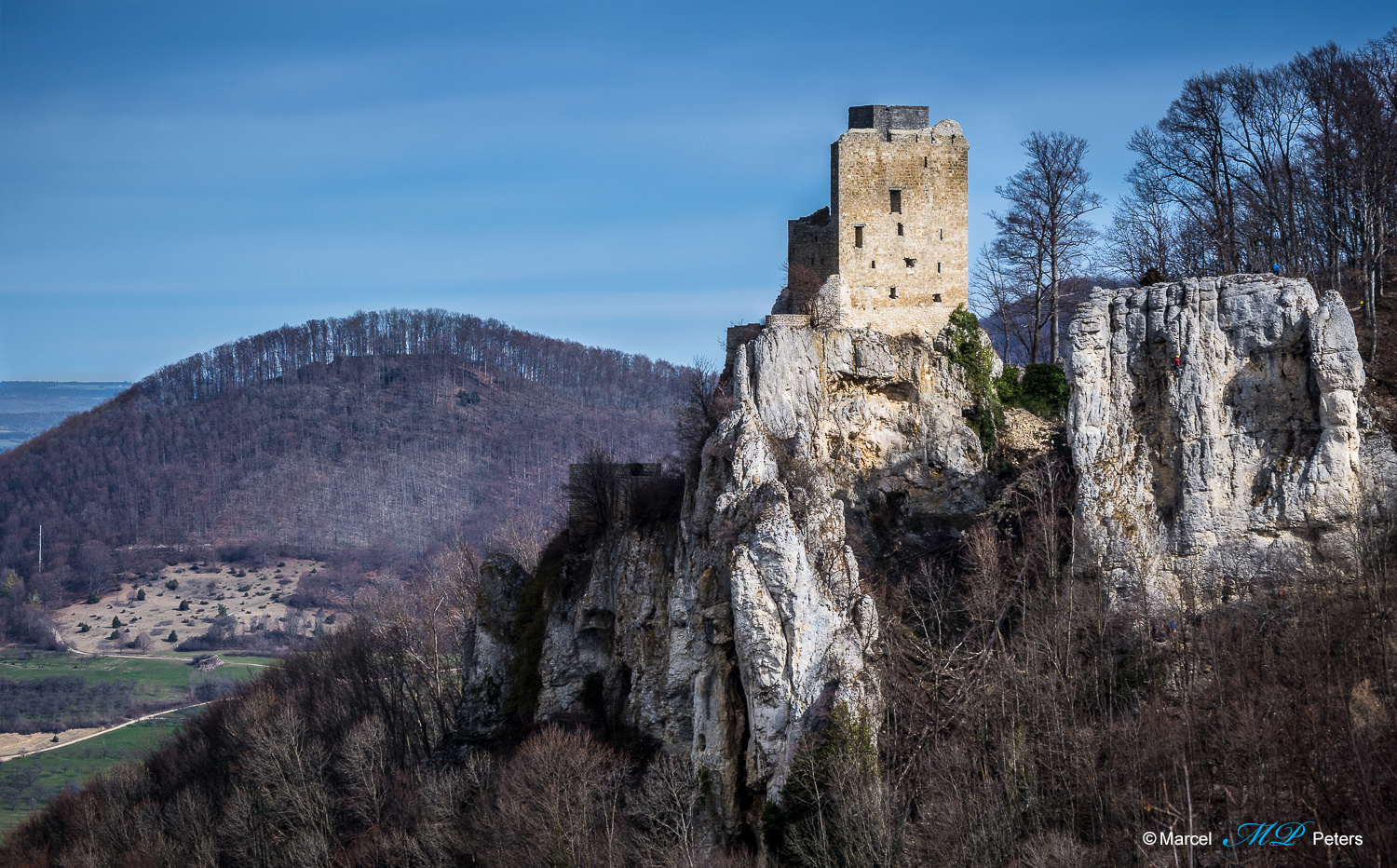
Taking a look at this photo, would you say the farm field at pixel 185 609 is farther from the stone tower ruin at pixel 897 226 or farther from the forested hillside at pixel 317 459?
the stone tower ruin at pixel 897 226

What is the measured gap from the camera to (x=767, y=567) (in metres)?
37.8

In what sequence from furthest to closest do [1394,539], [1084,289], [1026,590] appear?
[1084,289] → [1026,590] → [1394,539]

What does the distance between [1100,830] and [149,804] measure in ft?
145

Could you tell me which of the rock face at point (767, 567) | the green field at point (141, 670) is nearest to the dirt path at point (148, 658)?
the green field at point (141, 670)

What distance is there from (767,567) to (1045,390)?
42.2ft

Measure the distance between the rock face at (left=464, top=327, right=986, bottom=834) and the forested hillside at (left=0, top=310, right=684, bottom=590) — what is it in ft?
371

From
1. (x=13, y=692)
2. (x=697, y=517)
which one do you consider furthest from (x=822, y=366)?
(x=13, y=692)

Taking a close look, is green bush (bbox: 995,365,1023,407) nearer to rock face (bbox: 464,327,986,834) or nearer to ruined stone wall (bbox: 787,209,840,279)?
rock face (bbox: 464,327,986,834)

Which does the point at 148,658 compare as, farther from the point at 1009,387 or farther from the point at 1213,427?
the point at 1213,427

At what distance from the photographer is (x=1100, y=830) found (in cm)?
2920

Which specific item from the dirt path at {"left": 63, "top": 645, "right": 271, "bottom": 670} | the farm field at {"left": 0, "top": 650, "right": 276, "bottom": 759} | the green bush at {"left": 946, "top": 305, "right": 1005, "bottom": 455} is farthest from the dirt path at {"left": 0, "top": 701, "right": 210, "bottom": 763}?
the green bush at {"left": 946, "top": 305, "right": 1005, "bottom": 455}

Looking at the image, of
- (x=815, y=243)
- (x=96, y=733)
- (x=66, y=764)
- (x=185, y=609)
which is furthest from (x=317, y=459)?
(x=815, y=243)

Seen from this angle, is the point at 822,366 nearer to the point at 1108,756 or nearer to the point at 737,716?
the point at 737,716

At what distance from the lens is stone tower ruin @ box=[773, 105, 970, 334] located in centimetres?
4419
